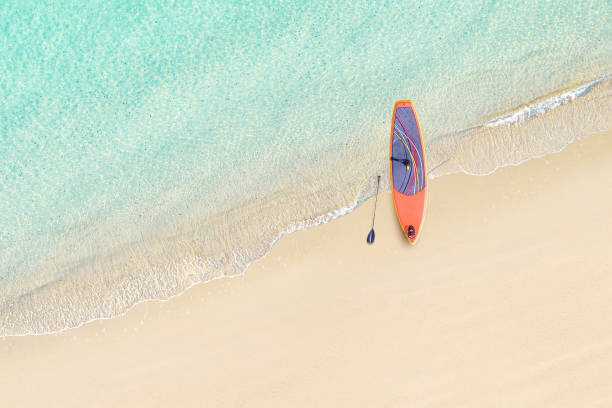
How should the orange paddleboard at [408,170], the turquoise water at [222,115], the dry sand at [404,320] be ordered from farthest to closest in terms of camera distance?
the turquoise water at [222,115] < the orange paddleboard at [408,170] < the dry sand at [404,320]

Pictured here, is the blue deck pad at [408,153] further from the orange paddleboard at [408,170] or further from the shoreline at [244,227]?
the shoreline at [244,227]

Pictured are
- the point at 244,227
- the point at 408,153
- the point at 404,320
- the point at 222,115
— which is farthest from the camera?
the point at 222,115

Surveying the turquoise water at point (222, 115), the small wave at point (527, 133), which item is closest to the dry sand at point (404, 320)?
the small wave at point (527, 133)

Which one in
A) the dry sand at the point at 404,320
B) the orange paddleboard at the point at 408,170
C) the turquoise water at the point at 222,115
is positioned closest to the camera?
the dry sand at the point at 404,320

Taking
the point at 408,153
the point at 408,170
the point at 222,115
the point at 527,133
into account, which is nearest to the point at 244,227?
the point at 222,115

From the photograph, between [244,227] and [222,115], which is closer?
[244,227]

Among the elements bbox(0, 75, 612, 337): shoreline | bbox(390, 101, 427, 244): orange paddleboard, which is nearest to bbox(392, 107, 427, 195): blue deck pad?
bbox(390, 101, 427, 244): orange paddleboard

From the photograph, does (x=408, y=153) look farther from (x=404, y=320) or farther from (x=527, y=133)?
(x=404, y=320)

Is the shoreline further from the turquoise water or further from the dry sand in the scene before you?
the dry sand
